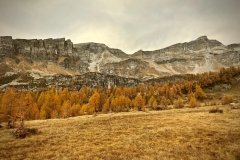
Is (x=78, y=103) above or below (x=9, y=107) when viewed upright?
below

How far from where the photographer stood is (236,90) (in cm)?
18962

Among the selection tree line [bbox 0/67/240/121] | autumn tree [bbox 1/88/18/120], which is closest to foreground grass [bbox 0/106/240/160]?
autumn tree [bbox 1/88/18/120]

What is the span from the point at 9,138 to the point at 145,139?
66.5 feet

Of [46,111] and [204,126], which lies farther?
[46,111]

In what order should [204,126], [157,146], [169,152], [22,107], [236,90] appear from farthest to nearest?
[236,90] < [22,107] < [204,126] < [157,146] < [169,152]

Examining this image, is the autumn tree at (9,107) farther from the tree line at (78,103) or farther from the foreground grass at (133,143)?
the foreground grass at (133,143)

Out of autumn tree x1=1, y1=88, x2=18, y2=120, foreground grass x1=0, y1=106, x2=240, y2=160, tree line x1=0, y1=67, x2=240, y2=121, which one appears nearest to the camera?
foreground grass x1=0, y1=106, x2=240, y2=160

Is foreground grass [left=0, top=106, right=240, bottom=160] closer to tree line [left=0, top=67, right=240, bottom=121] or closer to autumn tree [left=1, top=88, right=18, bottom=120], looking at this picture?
autumn tree [left=1, top=88, right=18, bottom=120]

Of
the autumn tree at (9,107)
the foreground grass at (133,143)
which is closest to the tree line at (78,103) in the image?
the autumn tree at (9,107)

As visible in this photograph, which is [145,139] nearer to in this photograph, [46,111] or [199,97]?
[46,111]

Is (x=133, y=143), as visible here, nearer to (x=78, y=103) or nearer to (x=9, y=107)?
(x=9, y=107)

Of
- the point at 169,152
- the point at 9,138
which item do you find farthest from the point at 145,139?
the point at 9,138

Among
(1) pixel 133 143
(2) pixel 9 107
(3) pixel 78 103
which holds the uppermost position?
(2) pixel 9 107

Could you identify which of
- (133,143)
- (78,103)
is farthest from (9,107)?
(133,143)
